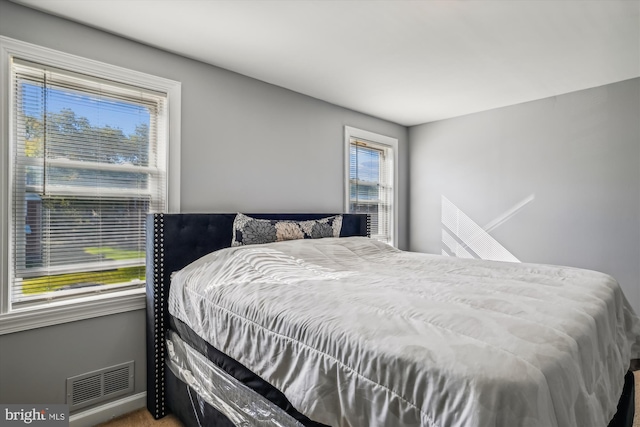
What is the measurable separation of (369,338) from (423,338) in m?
0.16

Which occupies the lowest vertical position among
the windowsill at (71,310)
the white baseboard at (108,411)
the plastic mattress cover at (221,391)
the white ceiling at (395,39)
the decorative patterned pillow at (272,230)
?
the white baseboard at (108,411)

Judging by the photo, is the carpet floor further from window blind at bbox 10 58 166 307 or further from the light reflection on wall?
the light reflection on wall

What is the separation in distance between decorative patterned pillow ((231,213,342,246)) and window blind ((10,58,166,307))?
574 millimetres

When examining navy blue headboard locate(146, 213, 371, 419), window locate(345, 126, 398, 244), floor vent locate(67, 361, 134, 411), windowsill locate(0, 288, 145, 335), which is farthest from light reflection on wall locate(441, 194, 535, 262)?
floor vent locate(67, 361, 134, 411)

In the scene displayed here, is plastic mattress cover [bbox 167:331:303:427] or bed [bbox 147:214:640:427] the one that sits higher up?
bed [bbox 147:214:640:427]

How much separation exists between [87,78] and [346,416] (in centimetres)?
238

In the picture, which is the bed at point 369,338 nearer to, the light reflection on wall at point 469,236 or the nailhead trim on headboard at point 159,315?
the nailhead trim on headboard at point 159,315

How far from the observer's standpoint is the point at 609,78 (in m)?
2.88

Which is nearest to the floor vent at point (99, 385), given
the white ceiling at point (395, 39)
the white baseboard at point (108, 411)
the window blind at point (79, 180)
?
the white baseboard at point (108, 411)

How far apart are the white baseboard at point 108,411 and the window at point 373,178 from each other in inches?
98.9

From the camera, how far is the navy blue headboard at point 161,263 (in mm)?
2145

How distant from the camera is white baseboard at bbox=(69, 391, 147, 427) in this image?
6.50ft

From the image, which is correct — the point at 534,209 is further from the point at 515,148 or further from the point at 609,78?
the point at 609,78

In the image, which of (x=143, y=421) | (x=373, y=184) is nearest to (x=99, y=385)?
(x=143, y=421)
